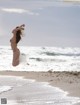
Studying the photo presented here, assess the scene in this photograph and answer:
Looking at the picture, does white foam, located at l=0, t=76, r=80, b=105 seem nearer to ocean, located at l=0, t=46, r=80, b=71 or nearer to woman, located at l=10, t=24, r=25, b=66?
woman, located at l=10, t=24, r=25, b=66

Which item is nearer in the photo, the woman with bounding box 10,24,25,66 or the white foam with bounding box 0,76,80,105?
the white foam with bounding box 0,76,80,105

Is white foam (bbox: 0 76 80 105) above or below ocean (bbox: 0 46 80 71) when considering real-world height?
→ above

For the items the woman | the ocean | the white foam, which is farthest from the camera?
the ocean

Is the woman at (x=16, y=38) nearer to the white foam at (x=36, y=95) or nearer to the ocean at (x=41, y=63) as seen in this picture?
the ocean at (x=41, y=63)

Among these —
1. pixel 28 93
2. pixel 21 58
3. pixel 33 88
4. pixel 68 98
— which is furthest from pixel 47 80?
pixel 21 58

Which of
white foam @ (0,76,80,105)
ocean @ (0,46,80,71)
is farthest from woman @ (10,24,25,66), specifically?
white foam @ (0,76,80,105)

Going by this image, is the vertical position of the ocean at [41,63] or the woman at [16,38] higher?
the woman at [16,38]

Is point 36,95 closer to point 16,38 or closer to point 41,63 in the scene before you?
point 16,38

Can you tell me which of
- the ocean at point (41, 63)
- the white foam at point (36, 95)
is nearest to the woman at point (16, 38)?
the ocean at point (41, 63)

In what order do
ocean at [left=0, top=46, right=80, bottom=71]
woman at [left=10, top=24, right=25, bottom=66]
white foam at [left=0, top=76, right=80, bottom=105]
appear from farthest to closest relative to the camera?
ocean at [left=0, top=46, right=80, bottom=71], woman at [left=10, top=24, right=25, bottom=66], white foam at [left=0, top=76, right=80, bottom=105]

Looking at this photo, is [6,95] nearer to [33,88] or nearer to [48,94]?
[48,94]

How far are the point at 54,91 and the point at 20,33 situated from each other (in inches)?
494

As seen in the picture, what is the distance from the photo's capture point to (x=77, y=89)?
14.5m

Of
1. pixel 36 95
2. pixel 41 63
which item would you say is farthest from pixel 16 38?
pixel 36 95
